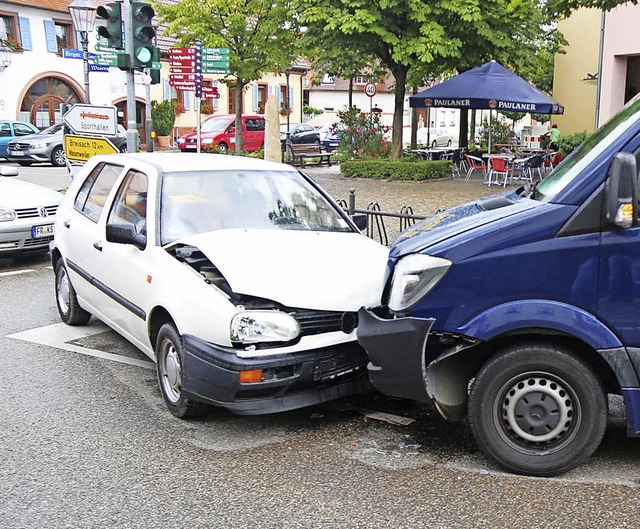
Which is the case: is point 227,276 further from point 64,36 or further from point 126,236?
point 64,36

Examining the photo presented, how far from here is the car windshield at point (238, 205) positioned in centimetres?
577

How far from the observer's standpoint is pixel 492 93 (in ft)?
62.4

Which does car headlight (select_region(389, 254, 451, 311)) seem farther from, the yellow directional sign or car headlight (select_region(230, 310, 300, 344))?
the yellow directional sign

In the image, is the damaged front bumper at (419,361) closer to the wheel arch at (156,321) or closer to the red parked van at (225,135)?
the wheel arch at (156,321)

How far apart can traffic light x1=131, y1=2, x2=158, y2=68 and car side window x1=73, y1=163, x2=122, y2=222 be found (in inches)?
241

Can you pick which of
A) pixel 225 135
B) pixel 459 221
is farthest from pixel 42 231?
pixel 225 135

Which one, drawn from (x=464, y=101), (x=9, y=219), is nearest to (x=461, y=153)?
(x=464, y=101)

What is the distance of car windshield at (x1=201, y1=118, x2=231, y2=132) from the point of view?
110 ft

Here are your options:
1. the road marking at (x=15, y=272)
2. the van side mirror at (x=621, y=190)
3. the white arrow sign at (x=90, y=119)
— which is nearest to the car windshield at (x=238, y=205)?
the van side mirror at (x=621, y=190)

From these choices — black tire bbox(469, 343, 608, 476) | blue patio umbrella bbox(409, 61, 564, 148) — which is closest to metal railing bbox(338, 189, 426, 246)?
black tire bbox(469, 343, 608, 476)

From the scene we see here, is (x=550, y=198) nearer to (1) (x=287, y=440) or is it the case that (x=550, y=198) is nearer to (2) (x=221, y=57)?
(1) (x=287, y=440)

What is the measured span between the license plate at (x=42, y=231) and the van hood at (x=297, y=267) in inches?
226

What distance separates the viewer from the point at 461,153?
83.5ft

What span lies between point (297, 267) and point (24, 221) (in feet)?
21.6
